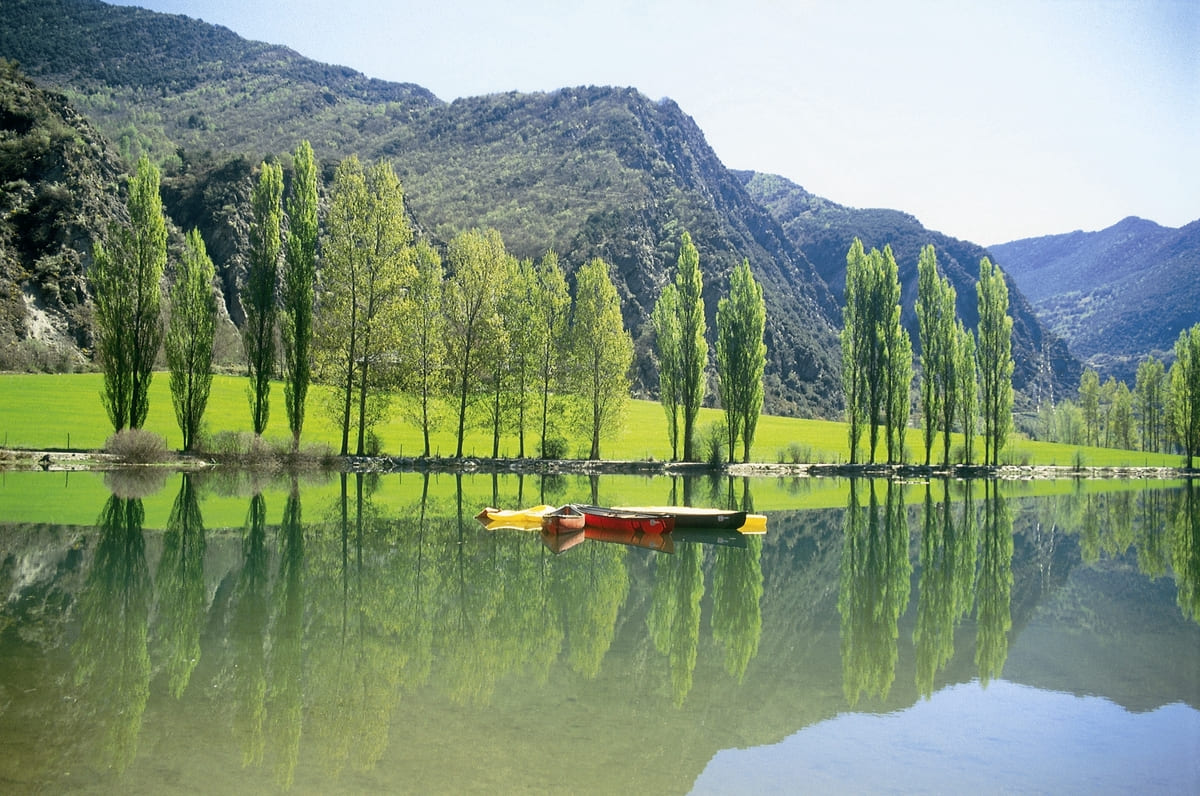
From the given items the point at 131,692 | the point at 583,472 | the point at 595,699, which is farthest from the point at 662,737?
the point at 583,472

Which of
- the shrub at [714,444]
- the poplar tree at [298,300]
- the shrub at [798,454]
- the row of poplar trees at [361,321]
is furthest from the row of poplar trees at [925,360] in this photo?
the poplar tree at [298,300]

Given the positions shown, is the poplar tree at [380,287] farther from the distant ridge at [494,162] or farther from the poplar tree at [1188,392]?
the poplar tree at [1188,392]

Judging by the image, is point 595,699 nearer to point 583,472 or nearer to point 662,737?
point 662,737

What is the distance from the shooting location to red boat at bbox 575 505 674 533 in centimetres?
2145

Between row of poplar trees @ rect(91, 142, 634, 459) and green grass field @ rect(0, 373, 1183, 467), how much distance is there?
2669 mm

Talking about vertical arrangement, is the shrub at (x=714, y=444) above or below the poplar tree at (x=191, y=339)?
below

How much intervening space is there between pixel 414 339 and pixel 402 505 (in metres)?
21.2

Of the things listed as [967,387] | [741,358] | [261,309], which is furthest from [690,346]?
[261,309]

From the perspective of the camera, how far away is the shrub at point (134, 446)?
3772 centimetres

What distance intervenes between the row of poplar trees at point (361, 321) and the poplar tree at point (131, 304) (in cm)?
6

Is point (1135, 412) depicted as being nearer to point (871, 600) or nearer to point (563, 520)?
point (563, 520)

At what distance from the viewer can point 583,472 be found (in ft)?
155

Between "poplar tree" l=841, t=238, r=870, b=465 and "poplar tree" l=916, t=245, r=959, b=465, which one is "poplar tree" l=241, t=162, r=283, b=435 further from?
"poplar tree" l=916, t=245, r=959, b=465

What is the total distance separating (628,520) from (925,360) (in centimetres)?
4481
